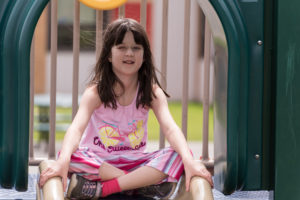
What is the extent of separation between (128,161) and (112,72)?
1.09 feet

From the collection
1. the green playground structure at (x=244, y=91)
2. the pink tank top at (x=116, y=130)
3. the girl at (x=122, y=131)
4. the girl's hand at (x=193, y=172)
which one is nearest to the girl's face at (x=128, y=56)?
the girl at (x=122, y=131)

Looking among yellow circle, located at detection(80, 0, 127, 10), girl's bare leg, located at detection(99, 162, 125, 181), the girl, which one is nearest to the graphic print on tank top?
the girl

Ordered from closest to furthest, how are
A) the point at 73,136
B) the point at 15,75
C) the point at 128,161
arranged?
the point at 15,75 → the point at 73,136 → the point at 128,161

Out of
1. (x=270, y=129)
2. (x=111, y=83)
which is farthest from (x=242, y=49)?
(x=111, y=83)

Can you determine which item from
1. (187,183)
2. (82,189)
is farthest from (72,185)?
(187,183)

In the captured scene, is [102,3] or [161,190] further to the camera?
[102,3]

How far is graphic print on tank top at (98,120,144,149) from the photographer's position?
5.56 feet

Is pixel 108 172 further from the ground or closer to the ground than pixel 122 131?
closer to the ground

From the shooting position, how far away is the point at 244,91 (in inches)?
59.6

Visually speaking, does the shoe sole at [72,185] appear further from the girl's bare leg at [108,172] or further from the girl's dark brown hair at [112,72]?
the girl's dark brown hair at [112,72]

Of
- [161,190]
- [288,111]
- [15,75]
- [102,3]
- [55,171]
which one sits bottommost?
[161,190]

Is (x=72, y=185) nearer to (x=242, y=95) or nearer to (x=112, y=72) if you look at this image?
(x=112, y=72)

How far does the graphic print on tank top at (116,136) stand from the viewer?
170 centimetres

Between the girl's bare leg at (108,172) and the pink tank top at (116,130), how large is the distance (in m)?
0.09
